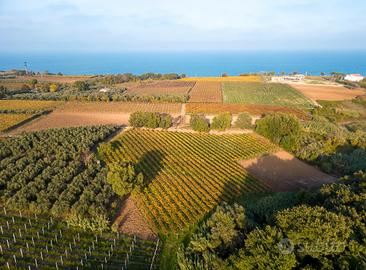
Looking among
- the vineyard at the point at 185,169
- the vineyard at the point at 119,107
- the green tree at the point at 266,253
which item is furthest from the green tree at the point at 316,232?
the vineyard at the point at 119,107

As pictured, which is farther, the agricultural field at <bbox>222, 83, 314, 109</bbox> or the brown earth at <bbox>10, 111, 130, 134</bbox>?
the agricultural field at <bbox>222, 83, 314, 109</bbox>

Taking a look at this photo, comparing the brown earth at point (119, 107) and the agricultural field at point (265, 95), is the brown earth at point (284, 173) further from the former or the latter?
the agricultural field at point (265, 95)

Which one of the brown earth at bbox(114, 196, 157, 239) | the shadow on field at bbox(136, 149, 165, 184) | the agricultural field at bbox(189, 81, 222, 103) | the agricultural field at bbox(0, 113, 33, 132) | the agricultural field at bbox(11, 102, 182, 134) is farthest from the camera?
the agricultural field at bbox(189, 81, 222, 103)

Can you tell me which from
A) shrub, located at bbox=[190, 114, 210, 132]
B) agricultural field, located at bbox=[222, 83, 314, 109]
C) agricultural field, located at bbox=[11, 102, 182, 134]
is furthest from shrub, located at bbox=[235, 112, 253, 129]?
agricultural field, located at bbox=[222, 83, 314, 109]

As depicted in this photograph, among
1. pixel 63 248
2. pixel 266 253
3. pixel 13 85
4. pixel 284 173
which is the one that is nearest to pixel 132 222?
pixel 63 248

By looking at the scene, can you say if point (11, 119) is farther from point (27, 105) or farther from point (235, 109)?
point (235, 109)

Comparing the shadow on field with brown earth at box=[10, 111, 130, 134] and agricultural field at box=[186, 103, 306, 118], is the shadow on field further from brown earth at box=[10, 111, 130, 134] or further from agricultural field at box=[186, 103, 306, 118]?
agricultural field at box=[186, 103, 306, 118]
